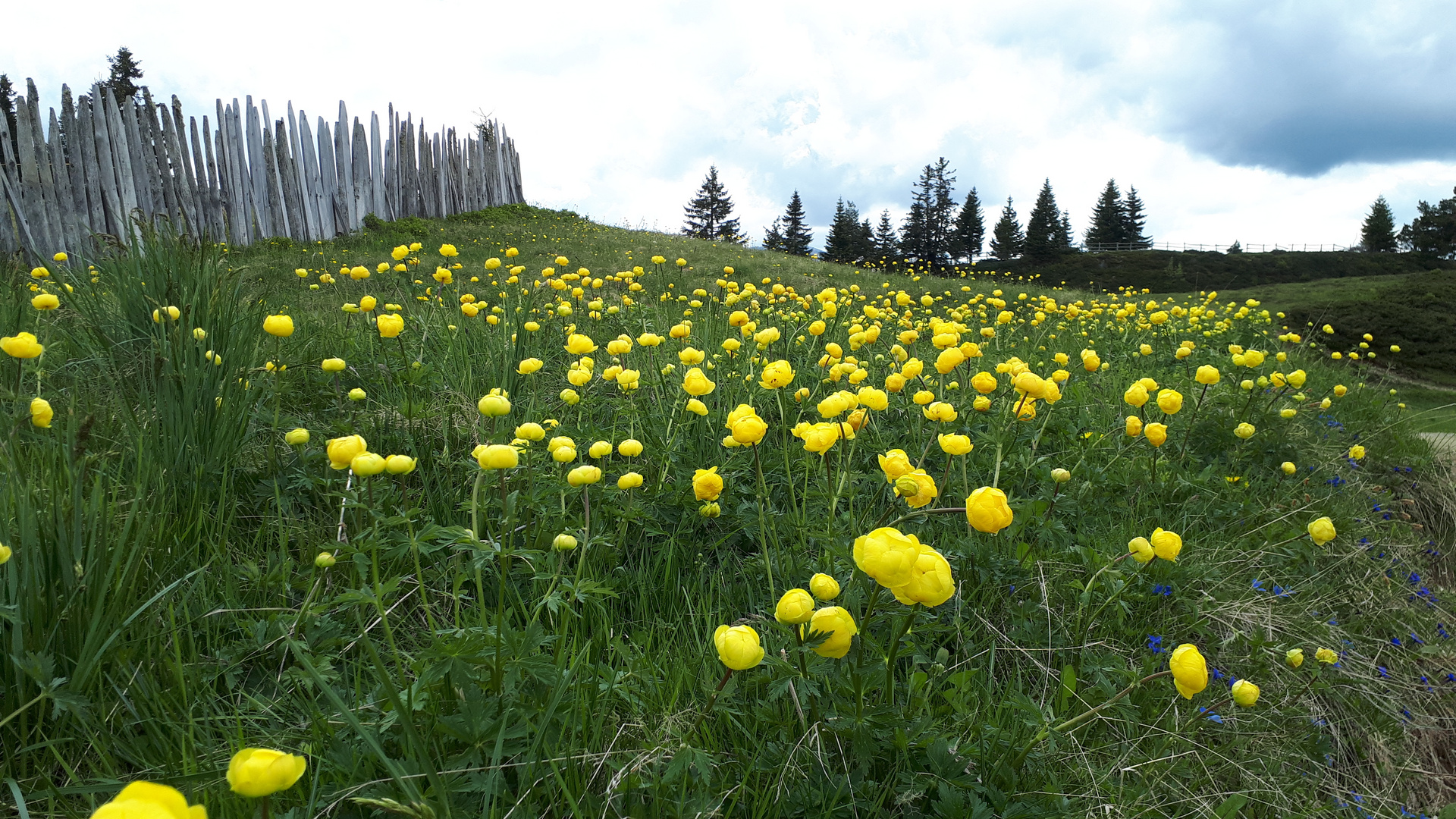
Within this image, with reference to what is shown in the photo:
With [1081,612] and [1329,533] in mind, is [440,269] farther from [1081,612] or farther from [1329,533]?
[1329,533]

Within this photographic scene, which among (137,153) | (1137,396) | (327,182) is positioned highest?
(327,182)

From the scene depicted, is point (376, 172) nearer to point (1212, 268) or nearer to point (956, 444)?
point (956, 444)

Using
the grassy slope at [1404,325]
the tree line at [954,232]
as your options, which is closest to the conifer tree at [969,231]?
the tree line at [954,232]

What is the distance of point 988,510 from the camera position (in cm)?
128

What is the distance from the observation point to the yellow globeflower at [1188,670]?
1.19 meters

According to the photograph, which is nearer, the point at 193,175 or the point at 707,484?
the point at 707,484

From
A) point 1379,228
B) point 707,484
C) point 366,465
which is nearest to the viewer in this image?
point 366,465

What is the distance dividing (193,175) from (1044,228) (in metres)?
42.7

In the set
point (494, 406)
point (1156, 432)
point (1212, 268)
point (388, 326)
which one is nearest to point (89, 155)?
point (388, 326)

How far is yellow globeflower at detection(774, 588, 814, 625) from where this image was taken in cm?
101

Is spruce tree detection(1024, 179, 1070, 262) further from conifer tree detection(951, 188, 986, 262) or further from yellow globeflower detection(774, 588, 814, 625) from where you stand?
yellow globeflower detection(774, 588, 814, 625)

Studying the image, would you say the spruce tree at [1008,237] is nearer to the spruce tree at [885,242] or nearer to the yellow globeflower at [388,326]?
the spruce tree at [885,242]

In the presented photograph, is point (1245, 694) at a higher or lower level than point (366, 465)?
lower

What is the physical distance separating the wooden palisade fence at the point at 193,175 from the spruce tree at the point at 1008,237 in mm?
38050
